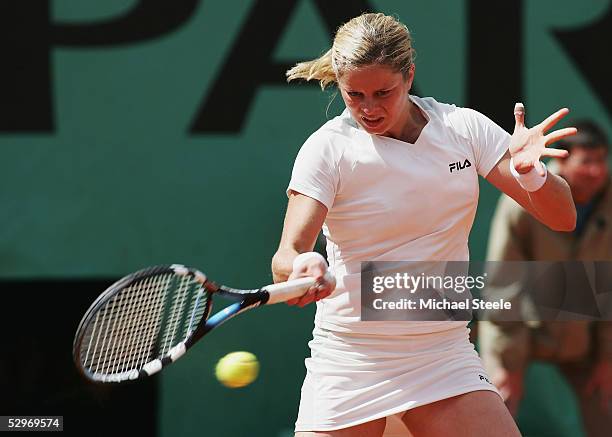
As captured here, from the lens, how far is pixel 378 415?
339 centimetres

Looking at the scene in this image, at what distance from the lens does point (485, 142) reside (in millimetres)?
3514

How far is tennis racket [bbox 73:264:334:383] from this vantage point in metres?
3.10

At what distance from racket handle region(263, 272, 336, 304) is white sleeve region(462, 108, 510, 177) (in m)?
0.62

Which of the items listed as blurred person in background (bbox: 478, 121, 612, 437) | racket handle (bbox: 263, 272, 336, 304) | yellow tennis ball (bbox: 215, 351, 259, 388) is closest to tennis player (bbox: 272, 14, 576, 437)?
racket handle (bbox: 263, 272, 336, 304)

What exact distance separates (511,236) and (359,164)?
2.02m

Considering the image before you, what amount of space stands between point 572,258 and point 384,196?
211 centimetres

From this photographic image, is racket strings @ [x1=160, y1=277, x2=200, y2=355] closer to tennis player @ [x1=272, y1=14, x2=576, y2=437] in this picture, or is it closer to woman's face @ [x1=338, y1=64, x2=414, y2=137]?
tennis player @ [x1=272, y1=14, x2=576, y2=437]

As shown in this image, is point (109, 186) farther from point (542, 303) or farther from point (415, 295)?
point (415, 295)

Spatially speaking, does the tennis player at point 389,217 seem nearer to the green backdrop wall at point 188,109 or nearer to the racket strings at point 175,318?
the racket strings at point 175,318

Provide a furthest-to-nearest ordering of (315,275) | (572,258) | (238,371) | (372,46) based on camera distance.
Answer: (572,258), (238,371), (372,46), (315,275)

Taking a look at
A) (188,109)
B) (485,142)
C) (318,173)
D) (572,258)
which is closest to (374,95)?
(318,173)

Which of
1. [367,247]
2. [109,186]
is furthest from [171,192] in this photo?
[367,247]

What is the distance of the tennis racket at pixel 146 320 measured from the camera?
3098 millimetres

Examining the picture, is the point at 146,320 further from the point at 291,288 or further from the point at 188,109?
the point at 188,109
